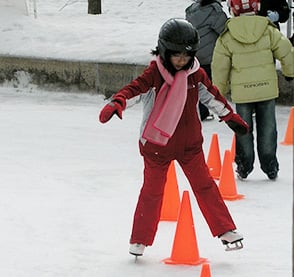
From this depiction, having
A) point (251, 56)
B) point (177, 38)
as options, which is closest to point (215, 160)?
point (251, 56)

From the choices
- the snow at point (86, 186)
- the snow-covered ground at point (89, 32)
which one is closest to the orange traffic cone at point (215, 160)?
the snow at point (86, 186)

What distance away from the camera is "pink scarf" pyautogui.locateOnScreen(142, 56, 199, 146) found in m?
5.59

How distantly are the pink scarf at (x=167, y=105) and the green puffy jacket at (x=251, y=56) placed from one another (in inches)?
82.2

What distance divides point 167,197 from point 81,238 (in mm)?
833

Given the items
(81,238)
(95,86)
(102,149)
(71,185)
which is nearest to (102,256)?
(81,238)

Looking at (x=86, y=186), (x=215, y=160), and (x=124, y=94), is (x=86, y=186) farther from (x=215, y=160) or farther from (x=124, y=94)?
(x=124, y=94)

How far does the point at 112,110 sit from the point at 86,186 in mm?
2832

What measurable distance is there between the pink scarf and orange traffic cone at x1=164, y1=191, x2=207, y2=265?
506mm

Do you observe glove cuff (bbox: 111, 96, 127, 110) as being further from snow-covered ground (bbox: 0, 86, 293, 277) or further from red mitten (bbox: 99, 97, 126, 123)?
snow-covered ground (bbox: 0, 86, 293, 277)

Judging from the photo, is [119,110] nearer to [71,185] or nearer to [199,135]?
[199,135]

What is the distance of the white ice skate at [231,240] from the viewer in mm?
A: 5891

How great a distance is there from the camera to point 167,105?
220 inches

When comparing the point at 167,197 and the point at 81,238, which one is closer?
the point at 81,238

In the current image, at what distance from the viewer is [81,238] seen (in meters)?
6.40
